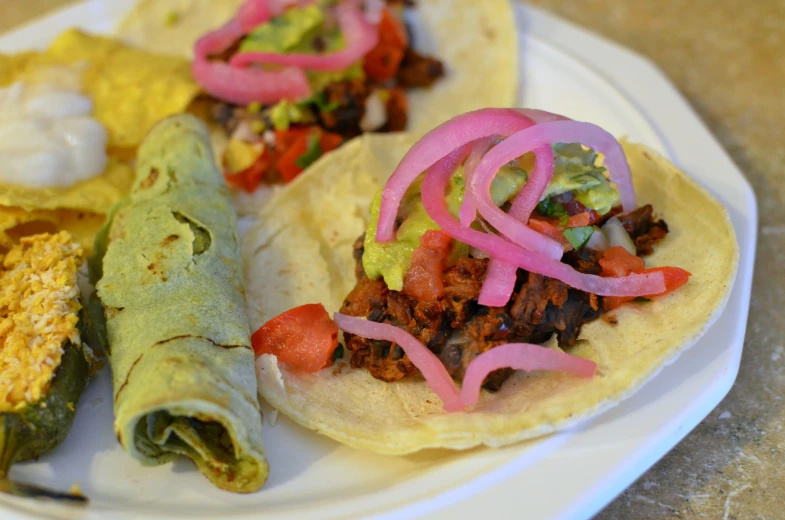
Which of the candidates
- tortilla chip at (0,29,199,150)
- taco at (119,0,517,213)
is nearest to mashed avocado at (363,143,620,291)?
taco at (119,0,517,213)

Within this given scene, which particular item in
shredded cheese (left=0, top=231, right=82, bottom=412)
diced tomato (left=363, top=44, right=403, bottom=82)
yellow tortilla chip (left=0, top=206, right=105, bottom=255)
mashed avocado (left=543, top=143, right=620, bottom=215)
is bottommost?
yellow tortilla chip (left=0, top=206, right=105, bottom=255)

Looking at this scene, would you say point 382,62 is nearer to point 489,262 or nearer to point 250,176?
point 250,176

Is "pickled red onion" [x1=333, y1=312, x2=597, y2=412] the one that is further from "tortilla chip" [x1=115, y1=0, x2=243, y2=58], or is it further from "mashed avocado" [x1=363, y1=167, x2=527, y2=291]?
"tortilla chip" [x1=115, y1=0, x2=243, y2=58]

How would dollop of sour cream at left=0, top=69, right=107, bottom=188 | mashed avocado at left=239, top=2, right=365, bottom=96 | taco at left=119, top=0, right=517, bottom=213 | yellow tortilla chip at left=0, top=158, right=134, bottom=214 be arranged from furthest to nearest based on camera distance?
mashed avocado at left=239, top=2, right=365, bottom=96, taco at left=119, top=0, right=517, bottom=213, dollop of sour cream at left=0, top=69, right=107, bottom=188, yellow tortilla chip at left=0, top=158, right=134, bottom=214

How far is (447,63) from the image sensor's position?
4637 mm

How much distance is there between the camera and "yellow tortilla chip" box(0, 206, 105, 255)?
3.24 metres

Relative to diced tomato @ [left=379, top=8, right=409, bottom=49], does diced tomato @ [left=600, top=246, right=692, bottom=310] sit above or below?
above

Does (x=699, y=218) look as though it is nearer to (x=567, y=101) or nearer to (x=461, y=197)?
(x=461, y=197)

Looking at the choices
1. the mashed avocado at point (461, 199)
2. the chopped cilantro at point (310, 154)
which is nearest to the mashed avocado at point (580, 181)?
the mashed avocado at point (461, 199)

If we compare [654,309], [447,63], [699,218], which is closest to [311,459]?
[654,309]

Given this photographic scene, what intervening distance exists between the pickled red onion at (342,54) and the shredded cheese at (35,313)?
1.72 m

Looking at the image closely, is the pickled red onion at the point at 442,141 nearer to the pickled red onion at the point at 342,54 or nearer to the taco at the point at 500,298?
the taco at the point at 500,298

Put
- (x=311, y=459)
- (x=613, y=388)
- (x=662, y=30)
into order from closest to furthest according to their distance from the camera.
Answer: (x=613, y=388), (x=311, y=459), (x=662, y=30)

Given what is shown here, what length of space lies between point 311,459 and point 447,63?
9.94 feet
